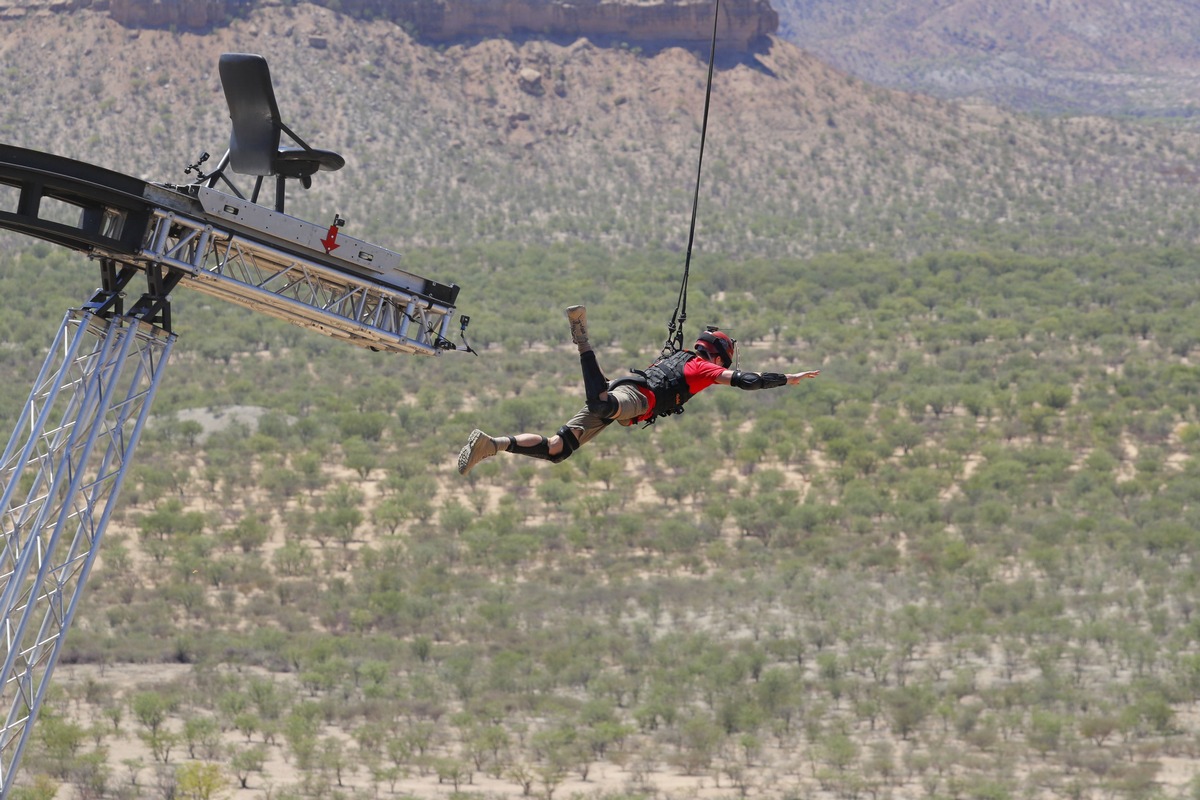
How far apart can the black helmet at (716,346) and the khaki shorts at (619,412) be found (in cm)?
93

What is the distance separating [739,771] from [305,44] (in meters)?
88.5

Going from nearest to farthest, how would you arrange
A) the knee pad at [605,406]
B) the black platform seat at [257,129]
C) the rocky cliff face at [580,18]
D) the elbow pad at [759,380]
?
the elbow pad at [759,380] → the knee pad at [605,406] → the black platform seat at [257,129] → the rocky cliff face at [580,18]

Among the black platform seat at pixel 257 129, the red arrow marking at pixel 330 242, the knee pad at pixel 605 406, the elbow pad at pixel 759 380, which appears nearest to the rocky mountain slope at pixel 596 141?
the black platform seat at pixel 257 129

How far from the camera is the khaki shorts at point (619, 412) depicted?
15625 millimetres

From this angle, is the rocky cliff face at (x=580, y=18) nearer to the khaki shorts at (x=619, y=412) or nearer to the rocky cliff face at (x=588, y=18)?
the rocky cliff face at (x=588, y=18)

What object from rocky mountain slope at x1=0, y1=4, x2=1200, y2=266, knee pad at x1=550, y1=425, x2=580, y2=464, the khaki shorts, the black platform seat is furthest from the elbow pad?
rocky mountain slope at x1=0, y1=4, x2=1200, y2=266

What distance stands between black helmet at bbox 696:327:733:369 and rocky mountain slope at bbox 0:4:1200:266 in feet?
239

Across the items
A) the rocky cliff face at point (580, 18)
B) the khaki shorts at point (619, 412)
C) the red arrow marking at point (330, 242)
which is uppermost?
the rocky cliff face at point (580, 18)

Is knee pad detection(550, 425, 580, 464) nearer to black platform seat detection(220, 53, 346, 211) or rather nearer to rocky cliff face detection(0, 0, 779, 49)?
black platform seat detection(220, 53, 346, 211)

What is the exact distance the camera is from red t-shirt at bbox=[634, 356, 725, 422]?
15828mm

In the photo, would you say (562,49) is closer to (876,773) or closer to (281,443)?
(281,443)

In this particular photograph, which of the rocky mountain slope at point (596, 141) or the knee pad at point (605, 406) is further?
the rocky mountain slope at point (596, 141)

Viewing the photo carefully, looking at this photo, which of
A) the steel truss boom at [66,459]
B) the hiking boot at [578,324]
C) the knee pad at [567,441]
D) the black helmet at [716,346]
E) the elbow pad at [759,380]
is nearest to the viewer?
the elbow pad at [759,380]

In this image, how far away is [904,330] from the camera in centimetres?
7481
